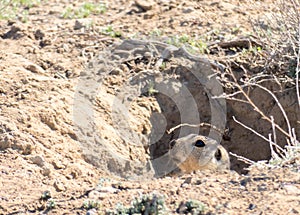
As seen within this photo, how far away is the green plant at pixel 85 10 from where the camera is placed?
7.36 meters

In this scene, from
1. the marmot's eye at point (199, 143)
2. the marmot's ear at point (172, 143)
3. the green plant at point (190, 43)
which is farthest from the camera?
the green plant at point (190, 43)

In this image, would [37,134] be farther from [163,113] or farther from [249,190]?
[249,190]

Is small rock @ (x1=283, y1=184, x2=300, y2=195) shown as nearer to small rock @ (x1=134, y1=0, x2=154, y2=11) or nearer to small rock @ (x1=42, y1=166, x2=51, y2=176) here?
small rock @ (x1=42, y1=166, x2=51, y2=176)

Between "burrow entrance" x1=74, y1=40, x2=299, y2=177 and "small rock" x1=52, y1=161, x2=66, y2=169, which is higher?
"small rock" x1=52, y1=161, x2=66, y2=169

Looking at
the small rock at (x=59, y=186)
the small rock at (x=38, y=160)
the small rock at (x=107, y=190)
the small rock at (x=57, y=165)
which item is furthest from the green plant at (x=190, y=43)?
the small rock at (x=107, y=190)

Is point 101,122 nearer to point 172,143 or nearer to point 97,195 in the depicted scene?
point 172,143

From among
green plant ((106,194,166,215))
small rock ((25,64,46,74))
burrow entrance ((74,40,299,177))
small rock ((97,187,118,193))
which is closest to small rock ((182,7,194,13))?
burrow entrance ((74,40,299,177))

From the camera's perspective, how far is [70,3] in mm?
7734

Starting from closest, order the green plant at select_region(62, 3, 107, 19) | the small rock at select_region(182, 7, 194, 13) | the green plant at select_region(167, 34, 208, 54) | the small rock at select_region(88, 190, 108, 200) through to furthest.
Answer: the small rock at select_region(88, 190, 108, 200)
the green plant at select_region(167, 34, 208, 54)
the small rock at select_region(182, 7, 194, 13)
the green plant at select_region(62, 3, 107, 19)

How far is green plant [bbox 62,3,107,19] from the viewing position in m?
7.36

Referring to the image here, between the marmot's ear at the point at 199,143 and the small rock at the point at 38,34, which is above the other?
the small rock at the point at 38,34

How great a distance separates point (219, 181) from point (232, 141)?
2651 millimetres

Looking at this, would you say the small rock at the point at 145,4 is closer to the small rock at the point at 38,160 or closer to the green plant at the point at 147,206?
the small rock at the point at 38,160

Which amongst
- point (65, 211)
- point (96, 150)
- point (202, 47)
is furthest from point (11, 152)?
point (202, 47)
